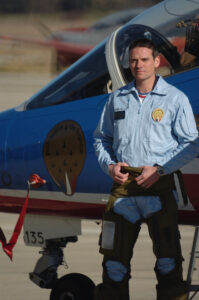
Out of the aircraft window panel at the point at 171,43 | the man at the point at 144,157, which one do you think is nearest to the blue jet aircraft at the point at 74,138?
the aircraft window panel at the point at 171,43

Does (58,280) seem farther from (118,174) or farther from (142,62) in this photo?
(142,62)

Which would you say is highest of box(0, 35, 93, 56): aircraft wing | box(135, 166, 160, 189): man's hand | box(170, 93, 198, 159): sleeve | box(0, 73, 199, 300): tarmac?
box(0, 35, 93, 56): aircraft wing

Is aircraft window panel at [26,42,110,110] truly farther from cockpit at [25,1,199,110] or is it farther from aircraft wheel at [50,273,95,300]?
aircraft wheel at [50,273,95,300]

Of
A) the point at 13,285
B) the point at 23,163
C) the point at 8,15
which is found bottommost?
the point at 13,285

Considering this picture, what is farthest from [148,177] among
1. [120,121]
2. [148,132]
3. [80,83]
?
[80,83]

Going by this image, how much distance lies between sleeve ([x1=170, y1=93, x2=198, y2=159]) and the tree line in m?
84.2

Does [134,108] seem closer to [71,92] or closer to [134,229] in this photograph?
[134,229]

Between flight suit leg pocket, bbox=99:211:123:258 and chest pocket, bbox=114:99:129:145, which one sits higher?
chest pocket, bbox=114:99:129:145

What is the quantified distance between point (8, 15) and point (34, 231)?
81.7 m

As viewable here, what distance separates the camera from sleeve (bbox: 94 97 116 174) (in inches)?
209

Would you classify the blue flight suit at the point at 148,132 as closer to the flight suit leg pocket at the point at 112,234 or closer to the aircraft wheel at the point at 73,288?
the flight suit leg pocket at the point at 112,234

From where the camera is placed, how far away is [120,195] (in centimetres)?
521

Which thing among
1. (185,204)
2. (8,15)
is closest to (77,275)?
(185,204)

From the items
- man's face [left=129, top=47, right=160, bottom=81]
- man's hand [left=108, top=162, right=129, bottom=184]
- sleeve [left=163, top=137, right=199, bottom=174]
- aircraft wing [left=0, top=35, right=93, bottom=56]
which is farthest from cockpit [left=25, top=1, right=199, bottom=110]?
aircraft wing [left=0, top=35, right=93, bottom=56]
